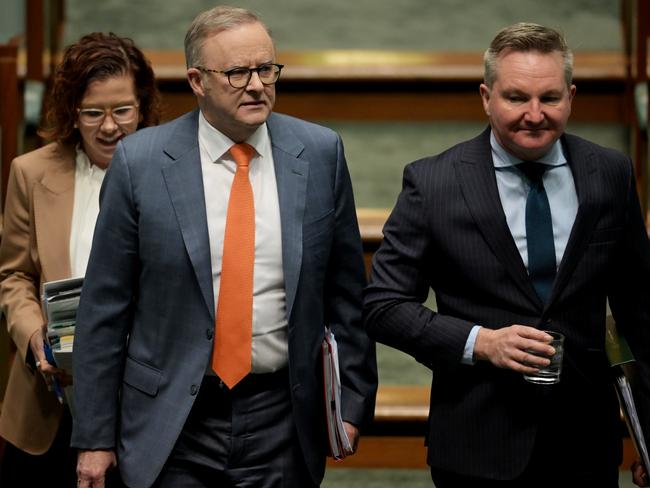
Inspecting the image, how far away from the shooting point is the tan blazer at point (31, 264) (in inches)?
136

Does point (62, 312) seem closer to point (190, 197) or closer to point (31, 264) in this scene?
point (31, 264)

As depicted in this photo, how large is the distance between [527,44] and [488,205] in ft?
1.04

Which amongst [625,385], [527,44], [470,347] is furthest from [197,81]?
[625,385]

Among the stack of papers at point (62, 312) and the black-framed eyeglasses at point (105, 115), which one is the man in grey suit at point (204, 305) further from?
the black-framed eyeglasses at point (105, 115)

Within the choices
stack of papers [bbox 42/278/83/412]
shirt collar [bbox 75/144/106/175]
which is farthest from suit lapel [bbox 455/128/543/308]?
shirt collar [bbox 75/144/106/175]

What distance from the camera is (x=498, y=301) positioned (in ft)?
9.19

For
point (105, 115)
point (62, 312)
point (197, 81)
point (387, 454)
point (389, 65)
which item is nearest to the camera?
point (197, 81)

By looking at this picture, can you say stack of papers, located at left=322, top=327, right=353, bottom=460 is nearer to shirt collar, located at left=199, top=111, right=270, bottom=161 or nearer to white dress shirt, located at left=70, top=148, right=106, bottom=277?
shirt collar, located at left=199, top=111, right=270, bottom=161

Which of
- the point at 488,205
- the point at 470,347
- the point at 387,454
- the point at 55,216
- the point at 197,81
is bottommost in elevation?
the point at 387,454

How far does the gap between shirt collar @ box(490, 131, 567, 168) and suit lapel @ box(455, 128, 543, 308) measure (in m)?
0.01

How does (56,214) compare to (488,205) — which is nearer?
(488,205)

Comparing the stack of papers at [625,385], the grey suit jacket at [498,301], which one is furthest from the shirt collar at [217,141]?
the stack of papers at [625,385]

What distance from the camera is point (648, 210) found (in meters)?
4.59

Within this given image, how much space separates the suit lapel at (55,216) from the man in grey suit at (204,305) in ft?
1.68
